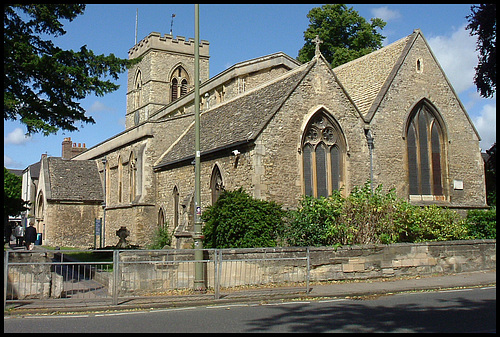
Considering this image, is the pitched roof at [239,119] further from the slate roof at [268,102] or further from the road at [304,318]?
the road at [304,318]

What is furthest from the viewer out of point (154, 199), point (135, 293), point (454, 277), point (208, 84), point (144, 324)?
point (208, 84)

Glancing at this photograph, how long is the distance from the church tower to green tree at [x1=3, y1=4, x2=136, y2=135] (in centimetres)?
3536

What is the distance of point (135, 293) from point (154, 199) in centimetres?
1507

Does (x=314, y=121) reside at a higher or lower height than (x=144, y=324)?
higher

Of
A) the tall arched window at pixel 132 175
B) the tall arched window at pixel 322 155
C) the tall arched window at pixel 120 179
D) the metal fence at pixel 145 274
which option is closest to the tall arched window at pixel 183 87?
the tall arched window at pixel 120 179

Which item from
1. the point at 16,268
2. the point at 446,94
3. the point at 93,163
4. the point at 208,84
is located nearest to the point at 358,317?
the point at 16,268

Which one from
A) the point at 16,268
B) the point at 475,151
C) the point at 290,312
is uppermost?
the point at 475,151

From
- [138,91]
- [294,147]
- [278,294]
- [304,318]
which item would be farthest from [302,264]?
[138,91]

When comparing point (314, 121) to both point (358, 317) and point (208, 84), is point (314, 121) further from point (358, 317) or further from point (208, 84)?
point (208, 84)

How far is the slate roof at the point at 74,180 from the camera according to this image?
3409 cm

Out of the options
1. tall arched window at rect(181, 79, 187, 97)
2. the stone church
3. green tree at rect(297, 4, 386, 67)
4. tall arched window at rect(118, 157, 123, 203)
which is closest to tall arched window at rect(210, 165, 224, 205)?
the stone church

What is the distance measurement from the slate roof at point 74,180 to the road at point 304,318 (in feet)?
81.1

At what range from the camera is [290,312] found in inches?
414

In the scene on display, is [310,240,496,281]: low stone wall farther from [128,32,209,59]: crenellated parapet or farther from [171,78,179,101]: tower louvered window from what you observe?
[128,32,209,59]: crenellated parapet
